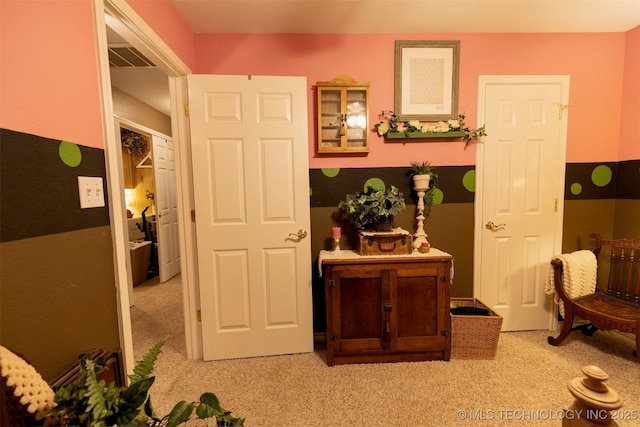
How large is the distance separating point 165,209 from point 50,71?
3.52m

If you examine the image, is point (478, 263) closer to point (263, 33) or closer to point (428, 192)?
point (428, 192)

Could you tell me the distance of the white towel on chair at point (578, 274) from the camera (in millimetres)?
2156

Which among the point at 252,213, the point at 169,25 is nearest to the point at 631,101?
the point at 252,213

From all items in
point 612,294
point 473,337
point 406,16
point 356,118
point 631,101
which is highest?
point 406,16

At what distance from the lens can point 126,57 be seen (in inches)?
106

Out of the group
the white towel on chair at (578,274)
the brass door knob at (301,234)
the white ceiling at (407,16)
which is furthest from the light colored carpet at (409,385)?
the white ceiling at (407,16)

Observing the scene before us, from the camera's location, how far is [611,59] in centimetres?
236

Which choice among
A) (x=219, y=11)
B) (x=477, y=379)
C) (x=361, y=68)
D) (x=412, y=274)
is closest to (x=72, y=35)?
(x=219, y=11)

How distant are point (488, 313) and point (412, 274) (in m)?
0.73

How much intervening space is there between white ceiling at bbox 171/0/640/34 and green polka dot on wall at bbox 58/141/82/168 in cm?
138

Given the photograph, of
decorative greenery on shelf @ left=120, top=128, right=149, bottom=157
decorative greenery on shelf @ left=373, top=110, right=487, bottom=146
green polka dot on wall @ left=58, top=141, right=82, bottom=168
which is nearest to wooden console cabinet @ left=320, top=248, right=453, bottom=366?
decorative greenery on shelf @ left=373, top=110, right=487, bottom=146

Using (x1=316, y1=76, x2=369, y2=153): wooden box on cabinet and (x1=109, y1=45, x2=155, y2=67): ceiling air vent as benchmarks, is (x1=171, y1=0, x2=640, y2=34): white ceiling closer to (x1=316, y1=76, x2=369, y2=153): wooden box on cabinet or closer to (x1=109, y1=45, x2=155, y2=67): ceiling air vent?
(x1=316, y1=76, x2=369, y2=153): wooden box on cabinet

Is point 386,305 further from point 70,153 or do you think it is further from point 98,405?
point 70,153

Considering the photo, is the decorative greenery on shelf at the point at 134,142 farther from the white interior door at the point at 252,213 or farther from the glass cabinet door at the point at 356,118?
the glass cabinet door at the point at 356,118
